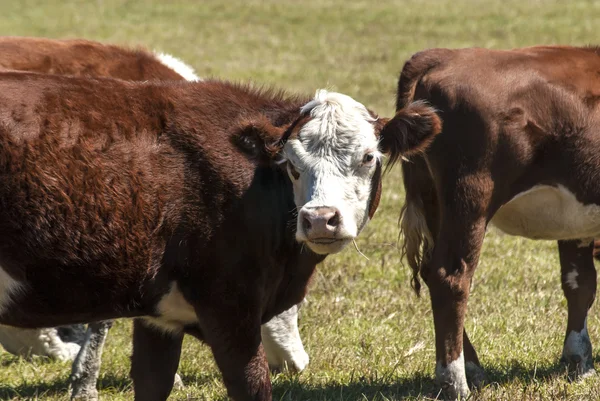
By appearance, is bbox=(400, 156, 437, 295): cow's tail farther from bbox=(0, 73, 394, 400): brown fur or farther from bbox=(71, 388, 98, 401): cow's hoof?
bbox=(71, 388, 98, 401): cow's hoof

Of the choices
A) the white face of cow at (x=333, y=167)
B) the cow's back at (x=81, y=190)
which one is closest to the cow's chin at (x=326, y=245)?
the white face of cow at (x=333, y=167)

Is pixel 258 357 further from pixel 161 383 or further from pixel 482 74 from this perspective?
pixel 482 74

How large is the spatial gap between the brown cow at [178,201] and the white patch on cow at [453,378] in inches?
40.7

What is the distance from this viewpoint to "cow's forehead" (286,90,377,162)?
479 centimetres

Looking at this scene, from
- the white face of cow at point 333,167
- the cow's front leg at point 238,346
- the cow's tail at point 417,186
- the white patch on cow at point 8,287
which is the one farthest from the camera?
the cow's tail at point 417,186

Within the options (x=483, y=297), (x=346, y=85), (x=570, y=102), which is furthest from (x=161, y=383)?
(x=346, y=85)

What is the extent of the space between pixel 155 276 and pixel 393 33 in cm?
2098

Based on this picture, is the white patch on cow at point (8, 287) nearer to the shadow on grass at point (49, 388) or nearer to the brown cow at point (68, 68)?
the shadow on grass at point (49, 388)

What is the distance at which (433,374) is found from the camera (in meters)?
6.04

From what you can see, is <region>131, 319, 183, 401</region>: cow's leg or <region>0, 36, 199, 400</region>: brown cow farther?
<region>0, 36, 199, 400</region>: brown cow

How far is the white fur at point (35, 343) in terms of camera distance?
6.81 m

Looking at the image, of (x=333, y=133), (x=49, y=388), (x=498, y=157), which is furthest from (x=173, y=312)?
(x=498, y=157)

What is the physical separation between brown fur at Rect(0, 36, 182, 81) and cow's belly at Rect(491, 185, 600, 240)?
268 centimetres

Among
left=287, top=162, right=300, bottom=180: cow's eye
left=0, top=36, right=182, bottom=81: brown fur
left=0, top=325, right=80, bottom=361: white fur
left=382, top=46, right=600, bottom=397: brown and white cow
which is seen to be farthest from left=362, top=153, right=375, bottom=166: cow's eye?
left=0, top=325, right=80, bottom=361: white fur
